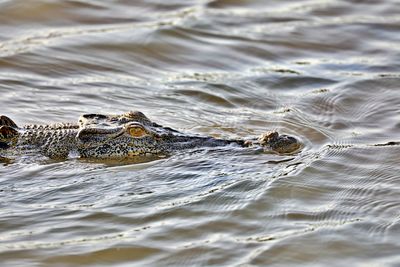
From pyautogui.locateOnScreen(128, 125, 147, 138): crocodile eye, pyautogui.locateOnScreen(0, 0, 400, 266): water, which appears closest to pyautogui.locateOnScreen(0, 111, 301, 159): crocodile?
pyautogui.locateOnScreen(128, 125, 147, 138): crocodile eye

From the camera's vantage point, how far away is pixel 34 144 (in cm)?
830

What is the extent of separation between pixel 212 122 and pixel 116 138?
1444 millimetres

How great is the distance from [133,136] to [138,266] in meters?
2.24

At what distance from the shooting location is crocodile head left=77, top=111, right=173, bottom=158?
324 inches

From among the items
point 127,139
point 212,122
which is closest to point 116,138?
point 127,139

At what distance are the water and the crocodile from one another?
148mm

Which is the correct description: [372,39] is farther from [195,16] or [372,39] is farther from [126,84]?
[126,84]

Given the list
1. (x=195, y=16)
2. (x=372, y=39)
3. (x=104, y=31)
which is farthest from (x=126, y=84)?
(x=372, y=39)

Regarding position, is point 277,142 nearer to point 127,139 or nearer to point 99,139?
point 127,139

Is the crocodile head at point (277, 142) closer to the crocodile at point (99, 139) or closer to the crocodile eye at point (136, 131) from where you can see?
the crocodile at point (99, 139)

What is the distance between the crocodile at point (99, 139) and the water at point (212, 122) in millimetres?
148

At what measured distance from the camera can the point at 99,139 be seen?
824cm

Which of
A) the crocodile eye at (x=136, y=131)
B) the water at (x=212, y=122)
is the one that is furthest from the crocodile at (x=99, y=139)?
the water at (x=212, y=122)

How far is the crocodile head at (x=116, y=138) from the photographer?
822 centimetres
